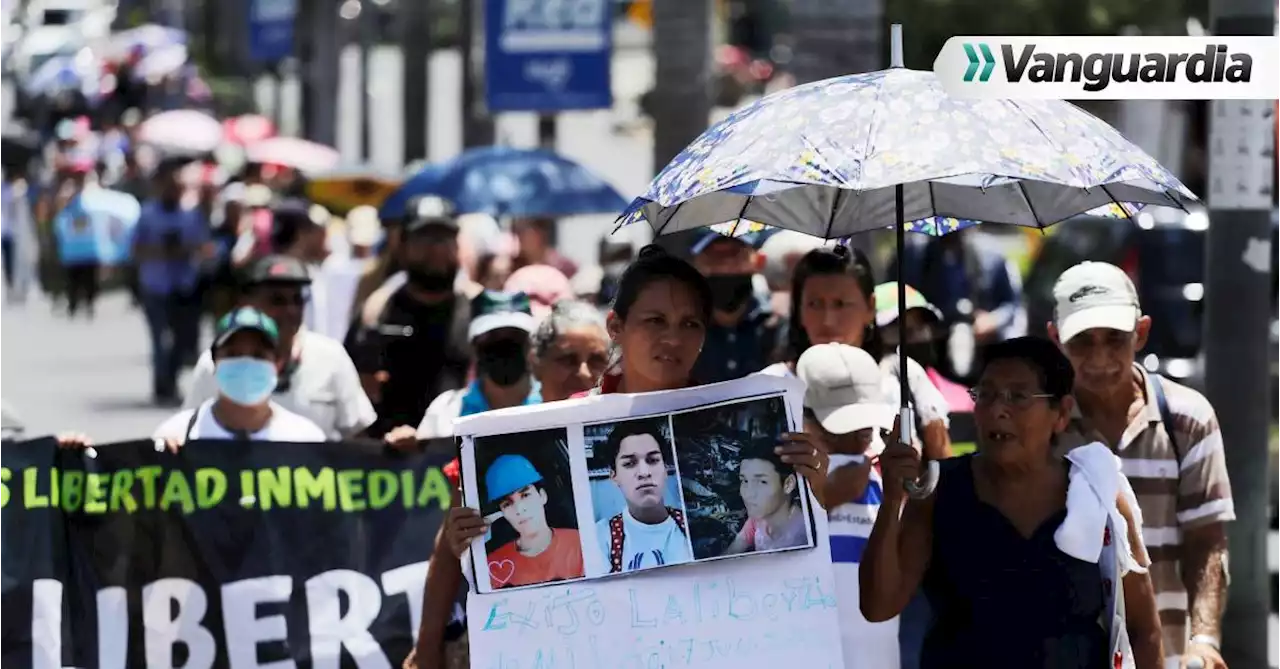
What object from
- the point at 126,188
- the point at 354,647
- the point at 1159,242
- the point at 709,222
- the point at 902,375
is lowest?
the point at 354,647

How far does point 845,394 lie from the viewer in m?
5.88

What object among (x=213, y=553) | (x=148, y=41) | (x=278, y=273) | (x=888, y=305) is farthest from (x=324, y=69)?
(x=213, y=553)

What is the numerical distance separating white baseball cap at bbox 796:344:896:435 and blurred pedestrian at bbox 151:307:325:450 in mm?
2185

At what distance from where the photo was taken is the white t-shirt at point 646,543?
4.82 metres

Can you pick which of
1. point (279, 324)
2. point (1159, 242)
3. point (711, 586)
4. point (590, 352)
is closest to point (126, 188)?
point (1159, 242)

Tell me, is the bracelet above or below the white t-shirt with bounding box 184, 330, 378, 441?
below

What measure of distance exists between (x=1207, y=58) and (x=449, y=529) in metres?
1.92

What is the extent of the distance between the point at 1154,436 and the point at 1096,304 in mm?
367

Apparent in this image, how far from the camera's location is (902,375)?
5160 mm

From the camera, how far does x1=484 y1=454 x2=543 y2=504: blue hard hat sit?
191 inches

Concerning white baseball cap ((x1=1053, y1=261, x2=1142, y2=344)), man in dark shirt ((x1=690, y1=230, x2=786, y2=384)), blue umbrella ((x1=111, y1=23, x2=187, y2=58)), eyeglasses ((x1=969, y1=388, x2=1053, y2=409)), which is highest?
blue umbrella ((x1=111, y1=23, x2=187, y2=58))

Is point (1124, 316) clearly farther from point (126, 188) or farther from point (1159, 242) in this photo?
point (126, 188)

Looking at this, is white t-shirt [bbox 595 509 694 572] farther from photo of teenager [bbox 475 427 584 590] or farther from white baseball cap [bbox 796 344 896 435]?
white baseball cap [bbox 796 344 896 435]

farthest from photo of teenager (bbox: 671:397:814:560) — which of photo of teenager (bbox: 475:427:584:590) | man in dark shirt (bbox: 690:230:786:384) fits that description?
man in dark shirt (bbox: 690:230:786:384)
